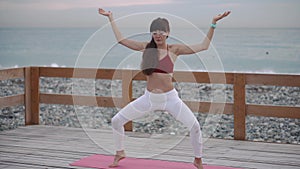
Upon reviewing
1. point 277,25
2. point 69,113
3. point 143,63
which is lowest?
point 69,113

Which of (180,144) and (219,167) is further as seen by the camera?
(180,144)

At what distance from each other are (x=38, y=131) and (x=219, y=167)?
2.60 meters

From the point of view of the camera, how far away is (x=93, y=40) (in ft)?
15.0

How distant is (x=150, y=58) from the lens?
420 cm

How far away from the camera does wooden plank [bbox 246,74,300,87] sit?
559 cm

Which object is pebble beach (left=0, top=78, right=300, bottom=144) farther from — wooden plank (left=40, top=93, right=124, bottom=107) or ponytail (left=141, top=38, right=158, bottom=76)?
ponytail (left=141, top=38, right=158, bottom=76)

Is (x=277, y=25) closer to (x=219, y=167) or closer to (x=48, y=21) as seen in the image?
(x=48, y=21)

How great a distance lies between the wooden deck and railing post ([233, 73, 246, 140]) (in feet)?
0.48

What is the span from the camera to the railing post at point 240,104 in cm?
578

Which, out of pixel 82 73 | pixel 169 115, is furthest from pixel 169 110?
pixel 169 115

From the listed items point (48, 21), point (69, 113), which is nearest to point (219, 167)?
point (69, 113)

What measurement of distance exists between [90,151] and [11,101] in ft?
5.42

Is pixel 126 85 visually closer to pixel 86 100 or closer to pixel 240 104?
pixel 86 100

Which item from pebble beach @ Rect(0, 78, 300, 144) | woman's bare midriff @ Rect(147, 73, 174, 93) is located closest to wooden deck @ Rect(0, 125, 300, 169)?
pebble beach @ Rect(0, 78, 300, 144)
